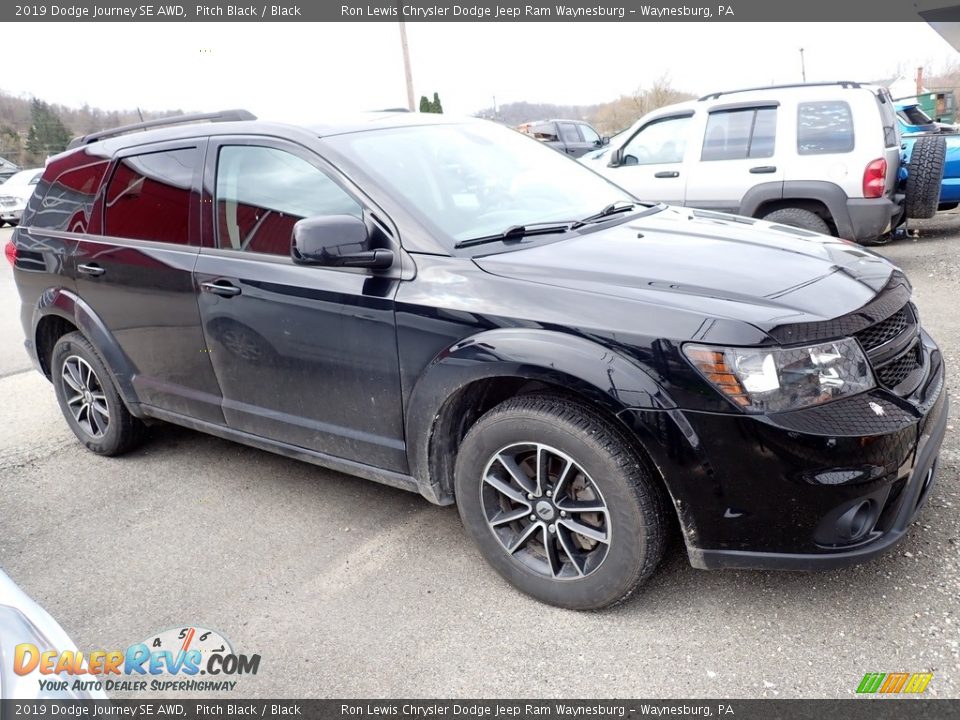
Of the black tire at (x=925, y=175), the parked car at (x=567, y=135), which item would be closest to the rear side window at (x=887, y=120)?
the black tire at (x=925, y=175)

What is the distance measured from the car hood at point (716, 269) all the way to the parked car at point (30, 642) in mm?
1722

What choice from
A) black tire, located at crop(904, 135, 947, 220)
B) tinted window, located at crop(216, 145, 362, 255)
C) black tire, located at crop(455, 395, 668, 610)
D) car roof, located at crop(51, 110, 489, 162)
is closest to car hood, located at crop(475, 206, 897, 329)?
black tire, located at crop(455, 395, 668, 610)

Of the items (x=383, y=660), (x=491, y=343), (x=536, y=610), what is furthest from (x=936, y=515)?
(x=383, y=660)

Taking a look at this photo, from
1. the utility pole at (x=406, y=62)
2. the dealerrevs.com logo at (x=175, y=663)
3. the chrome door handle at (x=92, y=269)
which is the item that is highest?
the utility pole at (x=406, y=62)

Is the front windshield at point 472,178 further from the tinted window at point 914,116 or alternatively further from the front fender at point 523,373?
the tinted window at point 914,116

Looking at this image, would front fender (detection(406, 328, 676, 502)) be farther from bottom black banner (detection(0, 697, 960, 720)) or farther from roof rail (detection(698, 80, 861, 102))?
roof rail (detection(698, 80, 861, 102))

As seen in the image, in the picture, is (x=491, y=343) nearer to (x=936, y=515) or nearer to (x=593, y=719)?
(x=593, y=719)

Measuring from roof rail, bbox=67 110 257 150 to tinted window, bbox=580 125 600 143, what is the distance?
1652 cm

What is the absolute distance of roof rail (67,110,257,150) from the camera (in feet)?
12.2

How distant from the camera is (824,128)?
7180mm

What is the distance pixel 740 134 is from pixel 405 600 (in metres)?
6.32

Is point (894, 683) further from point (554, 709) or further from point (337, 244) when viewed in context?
point (337, 244)

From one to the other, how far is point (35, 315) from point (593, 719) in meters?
3.90

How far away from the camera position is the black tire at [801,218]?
7156mm
